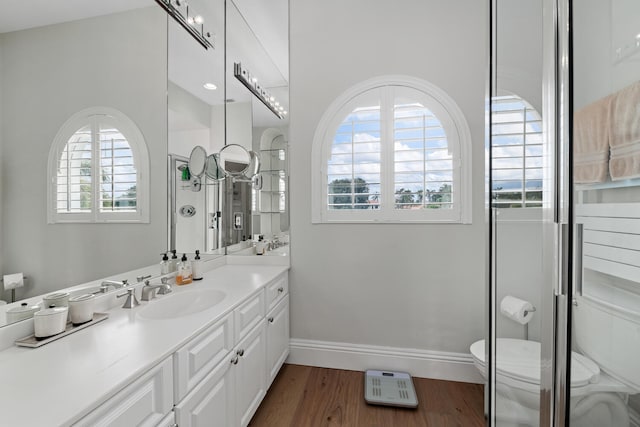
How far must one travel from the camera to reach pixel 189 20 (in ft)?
5.94

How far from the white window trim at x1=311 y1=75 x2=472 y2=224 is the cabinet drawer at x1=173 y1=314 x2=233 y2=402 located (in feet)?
3.60

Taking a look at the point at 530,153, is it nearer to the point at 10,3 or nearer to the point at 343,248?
the point at 343,248

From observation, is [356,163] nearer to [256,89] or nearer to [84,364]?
[256,89]

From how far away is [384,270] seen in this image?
2.05 m

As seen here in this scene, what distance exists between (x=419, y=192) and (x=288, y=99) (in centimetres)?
125

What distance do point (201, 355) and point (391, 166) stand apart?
1.63 m

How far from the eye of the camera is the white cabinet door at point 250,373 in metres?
1.35

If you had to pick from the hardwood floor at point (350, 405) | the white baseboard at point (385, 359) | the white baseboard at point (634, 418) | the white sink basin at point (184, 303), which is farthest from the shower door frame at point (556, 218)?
the white sink basin at point (184, 303)

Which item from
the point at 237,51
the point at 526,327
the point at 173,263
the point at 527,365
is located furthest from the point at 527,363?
the point at 237,51

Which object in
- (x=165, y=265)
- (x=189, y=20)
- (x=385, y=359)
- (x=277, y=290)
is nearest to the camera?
(x=165, y=265)

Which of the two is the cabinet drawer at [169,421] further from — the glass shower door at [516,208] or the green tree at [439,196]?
the green tree at [439,196]

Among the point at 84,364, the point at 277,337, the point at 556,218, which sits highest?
the point at 556,218

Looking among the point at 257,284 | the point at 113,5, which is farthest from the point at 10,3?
the point at 257,284

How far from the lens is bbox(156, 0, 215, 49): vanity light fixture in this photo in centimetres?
164
